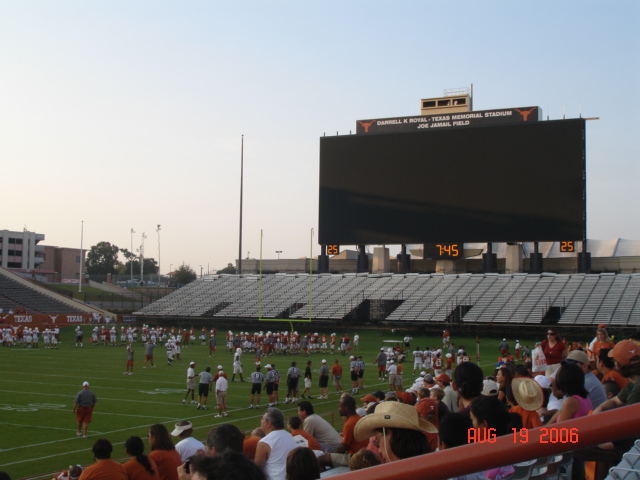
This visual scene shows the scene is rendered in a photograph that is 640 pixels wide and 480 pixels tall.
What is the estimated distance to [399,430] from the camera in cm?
348

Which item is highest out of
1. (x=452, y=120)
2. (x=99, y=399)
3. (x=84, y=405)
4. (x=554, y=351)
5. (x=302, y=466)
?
(x=452, y=120)

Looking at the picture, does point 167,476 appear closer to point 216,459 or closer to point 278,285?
point 216,459

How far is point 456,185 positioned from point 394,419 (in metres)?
35.4

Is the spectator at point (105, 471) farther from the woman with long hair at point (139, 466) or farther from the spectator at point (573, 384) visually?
the spectator at point (573, 384)

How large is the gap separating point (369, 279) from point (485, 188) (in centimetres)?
1109

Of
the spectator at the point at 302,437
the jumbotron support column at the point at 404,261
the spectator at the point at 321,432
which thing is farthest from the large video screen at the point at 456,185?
the spectator at the point at 302,437

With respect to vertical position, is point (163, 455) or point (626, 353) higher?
point (626, 353)

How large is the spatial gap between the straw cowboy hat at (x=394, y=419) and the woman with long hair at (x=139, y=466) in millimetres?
2790

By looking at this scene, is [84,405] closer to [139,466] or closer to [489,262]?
[139,466]

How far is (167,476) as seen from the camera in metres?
6.09

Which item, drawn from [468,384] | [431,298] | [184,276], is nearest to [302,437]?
[468,384]

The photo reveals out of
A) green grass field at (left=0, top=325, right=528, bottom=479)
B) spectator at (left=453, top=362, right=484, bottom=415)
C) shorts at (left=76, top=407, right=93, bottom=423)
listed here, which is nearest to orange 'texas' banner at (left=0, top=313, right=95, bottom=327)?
green grass field at (left=0, top=325, right=528, bottom=479)

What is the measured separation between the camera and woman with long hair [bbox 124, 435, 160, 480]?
5777 mm

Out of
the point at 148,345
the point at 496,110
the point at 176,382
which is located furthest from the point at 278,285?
the point at 176,382
